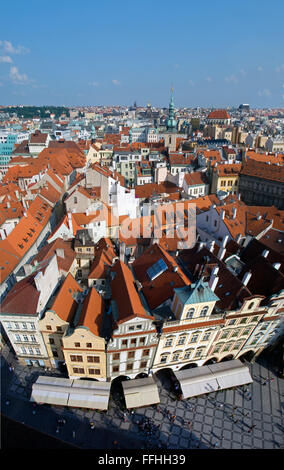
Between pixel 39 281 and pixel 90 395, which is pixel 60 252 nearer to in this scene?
pixel 39 281

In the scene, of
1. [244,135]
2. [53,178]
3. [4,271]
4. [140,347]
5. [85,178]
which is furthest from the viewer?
[244,135]

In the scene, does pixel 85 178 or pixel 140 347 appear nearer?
pixel 140 347

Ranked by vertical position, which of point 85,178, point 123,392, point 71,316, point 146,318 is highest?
point 85,178

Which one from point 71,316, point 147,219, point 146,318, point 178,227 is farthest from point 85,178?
point 146,318

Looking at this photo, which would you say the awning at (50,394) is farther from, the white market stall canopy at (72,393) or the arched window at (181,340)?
the arched window at (181,340)

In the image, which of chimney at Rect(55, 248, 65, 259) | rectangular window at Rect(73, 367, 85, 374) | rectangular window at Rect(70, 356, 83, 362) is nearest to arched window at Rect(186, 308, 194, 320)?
rectangular window at Rect(70, 356, 83, 362)

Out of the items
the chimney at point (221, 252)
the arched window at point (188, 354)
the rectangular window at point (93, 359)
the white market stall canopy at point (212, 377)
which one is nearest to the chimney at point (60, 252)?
the rectangular window at point (93, 359)

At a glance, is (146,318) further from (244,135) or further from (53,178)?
(244,135)
